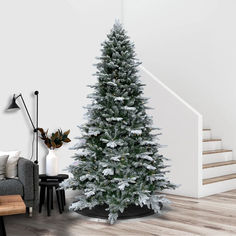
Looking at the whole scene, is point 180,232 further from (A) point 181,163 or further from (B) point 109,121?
(A) point 181,163

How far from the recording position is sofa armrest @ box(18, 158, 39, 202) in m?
4.38

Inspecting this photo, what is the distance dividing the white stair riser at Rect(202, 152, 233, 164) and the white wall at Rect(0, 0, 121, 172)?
1.91 m

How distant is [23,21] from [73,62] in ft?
3.10

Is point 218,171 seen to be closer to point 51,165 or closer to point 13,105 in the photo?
point 51,165

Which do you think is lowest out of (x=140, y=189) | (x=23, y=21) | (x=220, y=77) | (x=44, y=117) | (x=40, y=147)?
(x=140, y=189)

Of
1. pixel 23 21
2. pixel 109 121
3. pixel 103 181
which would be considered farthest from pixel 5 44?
pixel 103 181

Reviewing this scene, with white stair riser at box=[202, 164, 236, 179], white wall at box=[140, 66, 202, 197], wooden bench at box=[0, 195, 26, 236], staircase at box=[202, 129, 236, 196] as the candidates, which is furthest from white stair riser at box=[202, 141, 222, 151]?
wooden bench at box=[0, 195, 26, 236]

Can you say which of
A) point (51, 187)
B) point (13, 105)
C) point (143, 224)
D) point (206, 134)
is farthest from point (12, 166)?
point (206, 134)

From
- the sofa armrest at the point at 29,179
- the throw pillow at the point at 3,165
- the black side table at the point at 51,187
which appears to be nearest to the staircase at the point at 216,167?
the black side table at the point at 51,187

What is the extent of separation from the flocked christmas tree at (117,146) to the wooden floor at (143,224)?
6.7 inches

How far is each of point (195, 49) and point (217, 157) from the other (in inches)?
72.4

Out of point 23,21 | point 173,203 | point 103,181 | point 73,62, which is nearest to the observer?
point 103,181

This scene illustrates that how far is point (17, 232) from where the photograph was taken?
3.87m

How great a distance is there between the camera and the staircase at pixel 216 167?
5.65m
